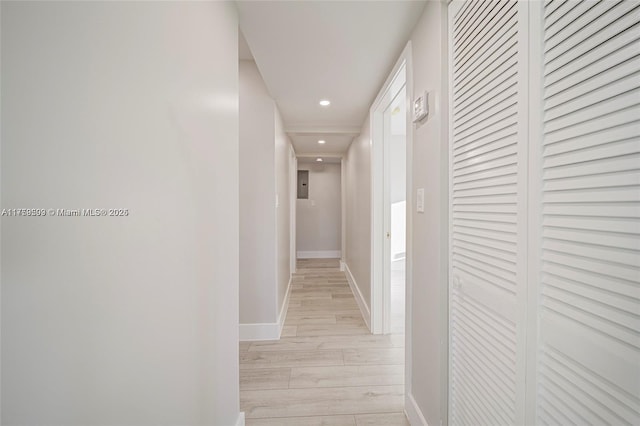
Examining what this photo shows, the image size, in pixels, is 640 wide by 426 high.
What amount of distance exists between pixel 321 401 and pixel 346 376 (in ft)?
1.05

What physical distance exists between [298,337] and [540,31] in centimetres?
267

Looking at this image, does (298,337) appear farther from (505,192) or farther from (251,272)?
(505,192)

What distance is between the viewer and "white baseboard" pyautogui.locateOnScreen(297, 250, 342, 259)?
22.2ft

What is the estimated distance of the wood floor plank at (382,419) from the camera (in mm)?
1630

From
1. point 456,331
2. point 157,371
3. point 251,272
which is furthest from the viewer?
point 251,272

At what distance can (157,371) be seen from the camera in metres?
0.80

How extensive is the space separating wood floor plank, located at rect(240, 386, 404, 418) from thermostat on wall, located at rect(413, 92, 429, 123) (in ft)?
5.66

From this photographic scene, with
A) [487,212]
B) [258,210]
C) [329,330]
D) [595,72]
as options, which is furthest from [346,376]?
[595,72]

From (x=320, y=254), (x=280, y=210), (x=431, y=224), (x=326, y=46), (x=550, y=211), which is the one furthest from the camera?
(x=320, y=254)

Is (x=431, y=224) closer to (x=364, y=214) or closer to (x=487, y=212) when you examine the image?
(x=487, y=212)

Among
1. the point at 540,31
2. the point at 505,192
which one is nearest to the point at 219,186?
the point at 505,192

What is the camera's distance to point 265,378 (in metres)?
2.05

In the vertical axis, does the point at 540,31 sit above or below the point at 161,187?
above
